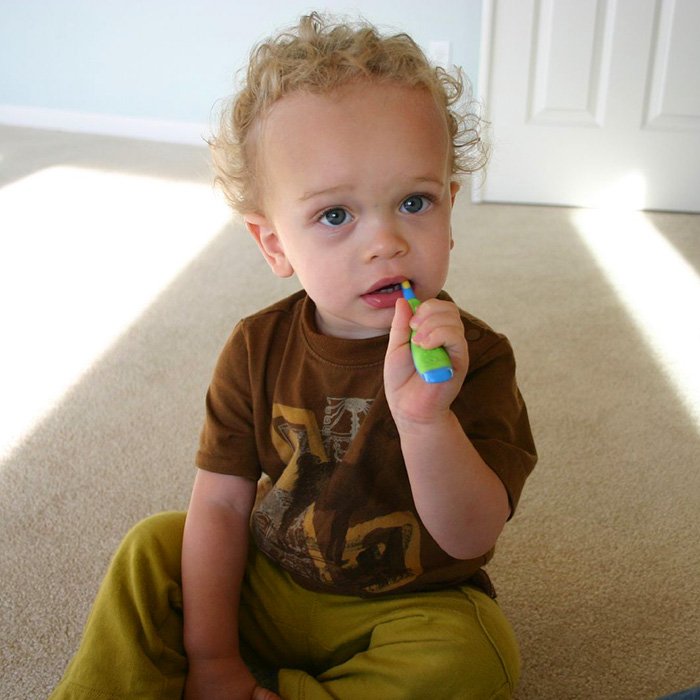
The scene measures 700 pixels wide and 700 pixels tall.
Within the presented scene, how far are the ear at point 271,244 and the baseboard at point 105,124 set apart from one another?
1.99 metres

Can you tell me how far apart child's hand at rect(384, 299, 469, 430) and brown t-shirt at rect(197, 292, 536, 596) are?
96 millimetres

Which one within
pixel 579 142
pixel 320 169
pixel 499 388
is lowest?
pixel 579 142

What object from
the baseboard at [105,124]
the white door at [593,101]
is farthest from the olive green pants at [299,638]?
the baseboard at [105,124]

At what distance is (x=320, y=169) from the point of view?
0.64 m

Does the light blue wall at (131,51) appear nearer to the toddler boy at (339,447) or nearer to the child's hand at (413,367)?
the toddler boy at (339,447)

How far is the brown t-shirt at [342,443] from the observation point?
698mm

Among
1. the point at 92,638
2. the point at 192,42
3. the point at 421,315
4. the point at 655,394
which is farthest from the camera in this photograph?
the point at 192,42

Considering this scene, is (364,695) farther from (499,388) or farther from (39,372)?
(39,372)

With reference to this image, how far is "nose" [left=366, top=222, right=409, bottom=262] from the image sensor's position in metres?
0.63

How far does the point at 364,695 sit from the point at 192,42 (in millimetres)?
2282

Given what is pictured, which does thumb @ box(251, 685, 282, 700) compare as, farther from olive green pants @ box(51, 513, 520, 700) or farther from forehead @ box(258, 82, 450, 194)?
forehead @ box(258, 82, 450, 194)

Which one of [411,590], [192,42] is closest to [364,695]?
[411,590]

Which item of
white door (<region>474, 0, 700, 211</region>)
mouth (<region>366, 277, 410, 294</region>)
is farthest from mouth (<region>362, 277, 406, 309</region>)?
white door (<region>474, 0, 700, 211</region>)

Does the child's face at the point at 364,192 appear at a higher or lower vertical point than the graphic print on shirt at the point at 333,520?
higher
